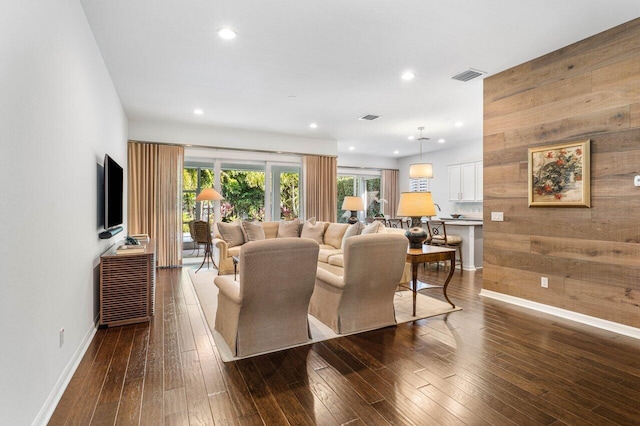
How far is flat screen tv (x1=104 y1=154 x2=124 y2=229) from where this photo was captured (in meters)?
3.60

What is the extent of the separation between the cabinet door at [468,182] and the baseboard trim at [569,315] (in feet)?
14.8

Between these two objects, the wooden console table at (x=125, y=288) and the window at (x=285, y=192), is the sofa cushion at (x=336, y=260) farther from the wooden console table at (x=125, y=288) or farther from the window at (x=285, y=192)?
the window at (x=285, y=192)

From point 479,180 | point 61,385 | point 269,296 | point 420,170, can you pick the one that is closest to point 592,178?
point 269,296

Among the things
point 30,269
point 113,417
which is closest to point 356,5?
point 30,269

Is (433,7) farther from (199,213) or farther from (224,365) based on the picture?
(199,213)

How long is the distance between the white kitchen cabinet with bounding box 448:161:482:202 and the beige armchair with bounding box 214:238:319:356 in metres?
6.78

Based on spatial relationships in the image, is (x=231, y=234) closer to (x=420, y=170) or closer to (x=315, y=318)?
(x=315, y=318)

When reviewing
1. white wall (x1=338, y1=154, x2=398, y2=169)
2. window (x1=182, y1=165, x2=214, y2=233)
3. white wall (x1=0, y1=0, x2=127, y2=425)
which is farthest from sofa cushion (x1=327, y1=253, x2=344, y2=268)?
white wall (x1=338, y1=154, x2=398, y2=169)

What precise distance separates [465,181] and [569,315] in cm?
546

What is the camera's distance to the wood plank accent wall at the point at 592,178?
316 centimetres

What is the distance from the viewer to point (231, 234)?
19.6 feet

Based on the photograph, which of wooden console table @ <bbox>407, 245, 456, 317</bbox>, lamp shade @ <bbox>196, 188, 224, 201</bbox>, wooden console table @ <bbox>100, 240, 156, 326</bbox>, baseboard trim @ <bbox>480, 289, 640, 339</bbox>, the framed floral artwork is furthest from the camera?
lamp shade @ <bbox>196, 188, 224, 201</bbox>

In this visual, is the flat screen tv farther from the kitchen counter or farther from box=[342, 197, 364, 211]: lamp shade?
the kitchen counter

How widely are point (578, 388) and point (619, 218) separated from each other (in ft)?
6.14
